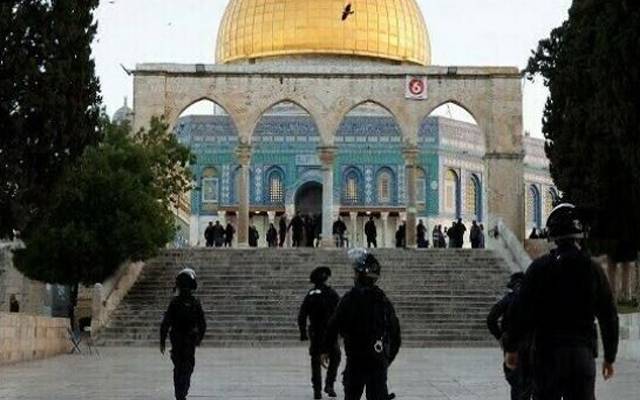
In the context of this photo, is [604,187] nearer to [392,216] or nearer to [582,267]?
[582,267]

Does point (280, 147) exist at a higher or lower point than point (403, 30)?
lower

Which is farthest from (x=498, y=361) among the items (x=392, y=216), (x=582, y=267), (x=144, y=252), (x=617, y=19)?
(x=392, y=216)

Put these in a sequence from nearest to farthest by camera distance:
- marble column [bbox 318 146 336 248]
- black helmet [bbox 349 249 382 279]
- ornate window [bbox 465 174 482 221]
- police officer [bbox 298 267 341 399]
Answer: black helmet [bbox 349 249 382 279]
police officer [bbox 298 267 341 399]
marble column [bbox 318 146 336 248]
ornate window [bbox 465 174 482 221]

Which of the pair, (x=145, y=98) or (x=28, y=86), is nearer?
(x=28, y=86)

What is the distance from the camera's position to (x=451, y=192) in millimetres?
50125

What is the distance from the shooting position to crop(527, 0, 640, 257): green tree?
1520 cm

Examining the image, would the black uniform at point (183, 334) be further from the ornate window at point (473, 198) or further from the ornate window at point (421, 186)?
the ornate window at point (473, 198)

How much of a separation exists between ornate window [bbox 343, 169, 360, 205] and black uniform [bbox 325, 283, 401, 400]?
136ft

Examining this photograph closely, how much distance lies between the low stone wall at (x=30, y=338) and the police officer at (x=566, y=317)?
1120 cm

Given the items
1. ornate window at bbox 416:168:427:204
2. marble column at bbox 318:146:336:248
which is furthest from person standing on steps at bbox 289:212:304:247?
ornate window at bbox 416:168:427:204

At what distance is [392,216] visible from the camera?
47.8 meters

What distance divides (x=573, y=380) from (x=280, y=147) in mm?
42720

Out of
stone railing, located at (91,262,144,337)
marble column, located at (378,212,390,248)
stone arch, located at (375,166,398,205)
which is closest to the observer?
stone railing, located at (91,262,144,337)

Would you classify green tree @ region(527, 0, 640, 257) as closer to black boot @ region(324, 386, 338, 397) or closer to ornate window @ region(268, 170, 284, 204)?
black boot @ region(324, 386, 338, 397)
